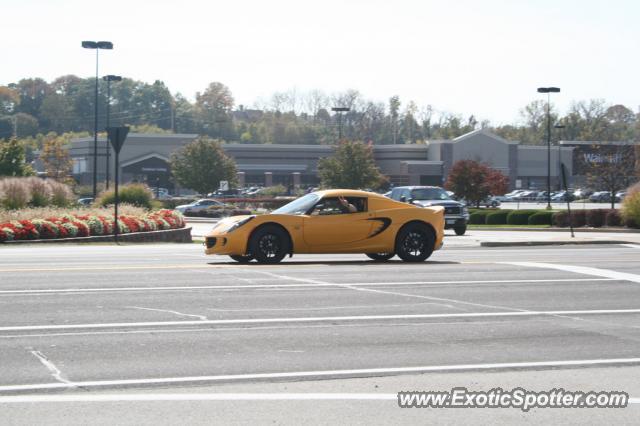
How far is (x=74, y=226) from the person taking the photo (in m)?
29.9

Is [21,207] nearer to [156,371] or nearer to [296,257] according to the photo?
[296,257]

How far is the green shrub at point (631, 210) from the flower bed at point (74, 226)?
18.8 metres

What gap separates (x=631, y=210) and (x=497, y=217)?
33.3ft

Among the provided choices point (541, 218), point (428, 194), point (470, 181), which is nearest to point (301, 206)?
point (428, 194)

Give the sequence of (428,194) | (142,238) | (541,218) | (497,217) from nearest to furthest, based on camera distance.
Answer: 1. (142,238)
2. (428,194)
3. (541,218)
4. (497,217)

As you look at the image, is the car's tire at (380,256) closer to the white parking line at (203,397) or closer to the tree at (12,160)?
the white parking line at (203,397)

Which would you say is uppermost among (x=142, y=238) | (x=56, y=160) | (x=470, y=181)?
(x=56, y=160)

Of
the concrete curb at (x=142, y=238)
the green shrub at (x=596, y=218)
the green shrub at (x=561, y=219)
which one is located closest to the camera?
the concrete curb at (x=142, y=238)

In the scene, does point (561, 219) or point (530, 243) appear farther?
point (561, 219)

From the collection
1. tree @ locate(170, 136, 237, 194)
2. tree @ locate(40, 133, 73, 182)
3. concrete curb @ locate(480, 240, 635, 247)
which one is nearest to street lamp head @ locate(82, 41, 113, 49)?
tree @ locate(170, 136, 237, 194)

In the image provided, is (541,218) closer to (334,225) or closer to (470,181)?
(470,181)

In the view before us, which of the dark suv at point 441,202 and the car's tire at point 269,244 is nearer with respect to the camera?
the car's tire at point 269,244

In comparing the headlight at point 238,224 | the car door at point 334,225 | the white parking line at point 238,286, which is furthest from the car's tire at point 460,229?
the white parking line at point 238,286

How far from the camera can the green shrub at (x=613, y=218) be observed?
43.2 m
